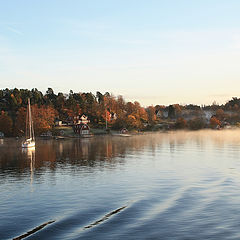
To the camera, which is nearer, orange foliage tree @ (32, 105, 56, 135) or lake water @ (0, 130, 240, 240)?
lake water @ (0, 130, 240, 240)

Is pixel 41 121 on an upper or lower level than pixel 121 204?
upper

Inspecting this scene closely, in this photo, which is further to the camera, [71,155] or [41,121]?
[41,121]

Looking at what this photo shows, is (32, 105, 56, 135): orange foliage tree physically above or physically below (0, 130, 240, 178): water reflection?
above

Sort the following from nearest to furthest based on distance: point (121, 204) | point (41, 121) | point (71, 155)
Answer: point (121, 204), point (71, 155), point (41, 121)

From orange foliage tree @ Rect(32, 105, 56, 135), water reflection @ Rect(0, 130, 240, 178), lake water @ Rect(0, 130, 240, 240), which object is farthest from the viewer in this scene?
orange foliage tree @ Rect(32, 105, 56, 135)

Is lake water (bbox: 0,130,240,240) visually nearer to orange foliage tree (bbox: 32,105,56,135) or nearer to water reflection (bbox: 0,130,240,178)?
water reflection (bbox: 0,130,240,178)

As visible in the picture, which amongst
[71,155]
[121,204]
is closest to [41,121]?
[71,155]

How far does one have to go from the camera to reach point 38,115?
196 metres

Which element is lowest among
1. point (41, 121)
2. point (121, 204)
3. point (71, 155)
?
point (121, 204)

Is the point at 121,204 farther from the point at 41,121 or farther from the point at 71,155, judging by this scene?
the point at 41,121

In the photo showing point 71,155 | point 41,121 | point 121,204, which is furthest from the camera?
point 41,121

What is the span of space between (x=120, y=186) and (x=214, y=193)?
39.8 feet

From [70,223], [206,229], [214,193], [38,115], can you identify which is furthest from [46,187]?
[38,115]

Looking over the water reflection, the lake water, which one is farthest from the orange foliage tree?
the lake water
